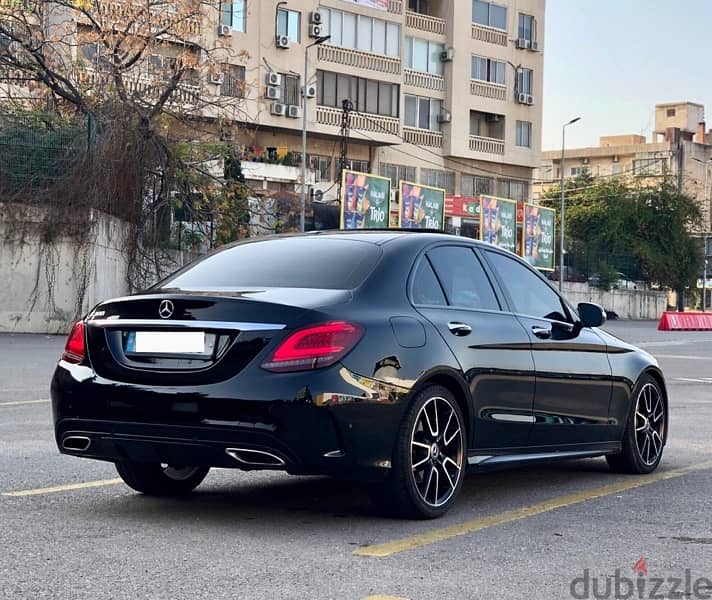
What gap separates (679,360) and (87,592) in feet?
72.7

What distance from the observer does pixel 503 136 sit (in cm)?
7006

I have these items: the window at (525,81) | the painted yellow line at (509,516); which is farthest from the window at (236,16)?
the painted yellow line at (509,516)

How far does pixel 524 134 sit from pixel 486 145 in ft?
11.4

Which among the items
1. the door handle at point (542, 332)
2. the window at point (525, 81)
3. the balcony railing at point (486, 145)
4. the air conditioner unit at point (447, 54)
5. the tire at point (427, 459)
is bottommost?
the tire at point (427, 459)

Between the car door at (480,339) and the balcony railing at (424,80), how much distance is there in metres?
58.8

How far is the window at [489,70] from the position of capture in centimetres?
6875

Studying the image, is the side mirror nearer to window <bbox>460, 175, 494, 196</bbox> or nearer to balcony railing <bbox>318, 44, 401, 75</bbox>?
balcony railing <bbox>318, 44, 401, 75</bbox>

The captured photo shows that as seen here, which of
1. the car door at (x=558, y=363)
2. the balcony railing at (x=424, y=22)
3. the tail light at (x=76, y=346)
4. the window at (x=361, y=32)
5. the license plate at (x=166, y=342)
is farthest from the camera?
the balcony railing at (x=424, y=22)

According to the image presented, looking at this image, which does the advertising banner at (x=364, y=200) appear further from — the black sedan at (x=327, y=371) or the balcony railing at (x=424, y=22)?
the black sedan at (x=327, y=371)

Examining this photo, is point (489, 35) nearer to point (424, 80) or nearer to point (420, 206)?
point (424, 80)

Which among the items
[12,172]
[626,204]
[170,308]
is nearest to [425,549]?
[170,308]

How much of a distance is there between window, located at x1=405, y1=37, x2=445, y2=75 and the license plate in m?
60.8

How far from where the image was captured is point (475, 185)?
69.8 m

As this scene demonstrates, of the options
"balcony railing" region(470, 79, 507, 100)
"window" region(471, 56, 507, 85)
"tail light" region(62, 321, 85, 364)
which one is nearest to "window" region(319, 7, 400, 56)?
"balcony railing" region(470, 79, 507, 100)
